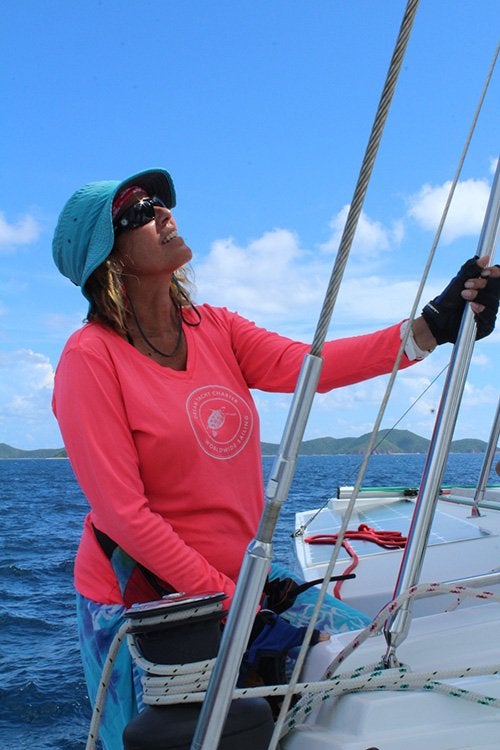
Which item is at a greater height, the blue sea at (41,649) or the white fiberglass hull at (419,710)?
the white fiberglass hull at (419,710)

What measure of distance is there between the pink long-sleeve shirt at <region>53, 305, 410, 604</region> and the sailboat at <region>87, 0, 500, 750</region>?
11.5 inches

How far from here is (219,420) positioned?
1.73 metres

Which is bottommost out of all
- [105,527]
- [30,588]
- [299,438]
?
[30,588]

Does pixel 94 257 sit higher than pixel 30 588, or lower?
higher

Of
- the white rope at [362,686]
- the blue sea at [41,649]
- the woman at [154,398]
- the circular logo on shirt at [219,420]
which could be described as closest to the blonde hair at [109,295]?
the woman at [154,398]

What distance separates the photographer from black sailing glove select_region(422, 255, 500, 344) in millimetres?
1384

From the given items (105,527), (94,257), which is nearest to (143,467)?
(105,527)

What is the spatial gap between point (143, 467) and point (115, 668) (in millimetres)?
431

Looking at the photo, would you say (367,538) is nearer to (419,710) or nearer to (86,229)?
(86,229)

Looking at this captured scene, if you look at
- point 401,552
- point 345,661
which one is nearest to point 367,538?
point 401,552

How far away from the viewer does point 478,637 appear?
1367 millimetres

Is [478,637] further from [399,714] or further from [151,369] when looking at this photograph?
[151,369]

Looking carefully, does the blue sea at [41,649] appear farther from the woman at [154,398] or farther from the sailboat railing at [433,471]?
the sailboat railing at [433,471]

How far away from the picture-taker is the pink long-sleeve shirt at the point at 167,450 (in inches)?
60.5
